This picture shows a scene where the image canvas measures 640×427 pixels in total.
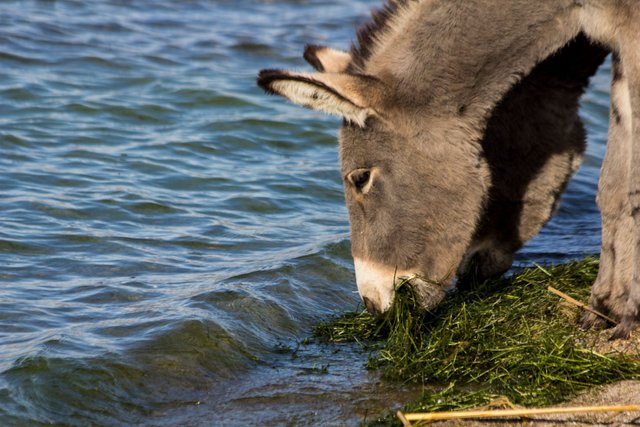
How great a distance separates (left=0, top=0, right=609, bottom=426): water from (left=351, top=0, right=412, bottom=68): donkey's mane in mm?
1730

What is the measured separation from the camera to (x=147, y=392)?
5285 millimetres

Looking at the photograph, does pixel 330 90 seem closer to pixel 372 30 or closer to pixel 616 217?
pixel 372 30

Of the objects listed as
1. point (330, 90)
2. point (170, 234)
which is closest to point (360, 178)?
point (330, 90)

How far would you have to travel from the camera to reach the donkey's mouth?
5.63 m

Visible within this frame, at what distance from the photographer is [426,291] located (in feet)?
18.5

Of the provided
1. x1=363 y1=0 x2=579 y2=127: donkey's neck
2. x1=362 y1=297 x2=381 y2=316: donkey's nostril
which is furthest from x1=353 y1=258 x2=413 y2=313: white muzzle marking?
x1=363 y1=0 x2=579 y2=127: donkey's neck

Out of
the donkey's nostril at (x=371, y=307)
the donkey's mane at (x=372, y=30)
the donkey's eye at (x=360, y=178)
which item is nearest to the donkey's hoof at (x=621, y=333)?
the donkey's nostril at (x=371, y=307)

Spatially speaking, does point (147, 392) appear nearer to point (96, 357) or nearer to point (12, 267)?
point (96, 357)

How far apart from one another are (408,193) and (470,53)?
841 millimetres

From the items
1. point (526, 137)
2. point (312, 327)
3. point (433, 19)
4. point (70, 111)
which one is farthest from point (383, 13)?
point (70, 111)

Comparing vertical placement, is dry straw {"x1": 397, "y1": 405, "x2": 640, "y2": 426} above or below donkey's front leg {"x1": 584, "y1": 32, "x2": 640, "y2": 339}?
below

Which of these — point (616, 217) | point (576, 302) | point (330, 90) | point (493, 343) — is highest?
point (330, 90)

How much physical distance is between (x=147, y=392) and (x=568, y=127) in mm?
3090

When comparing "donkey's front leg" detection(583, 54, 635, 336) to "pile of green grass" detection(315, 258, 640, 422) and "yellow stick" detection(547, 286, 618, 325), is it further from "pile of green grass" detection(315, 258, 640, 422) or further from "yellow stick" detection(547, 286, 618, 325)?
"pile of green grass" detection(315, 258, 640, 422)
